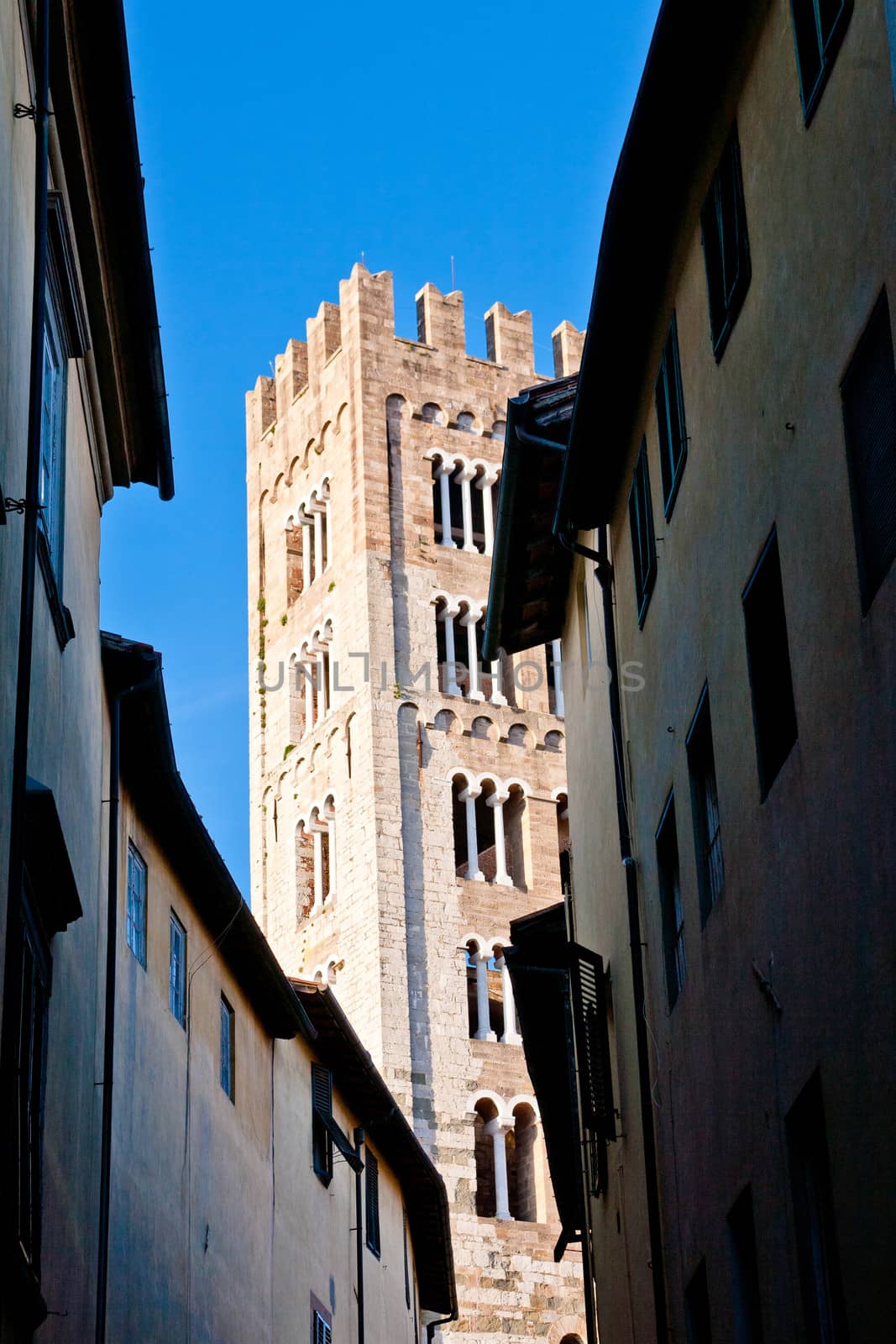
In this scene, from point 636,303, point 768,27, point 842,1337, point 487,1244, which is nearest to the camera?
point 842,1337

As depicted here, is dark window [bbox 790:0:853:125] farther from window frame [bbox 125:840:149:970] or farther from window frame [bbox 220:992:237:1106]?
window frame [bbox 220:992:237:1106]

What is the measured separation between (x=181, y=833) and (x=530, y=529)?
440 cm

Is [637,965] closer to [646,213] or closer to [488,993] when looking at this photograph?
[646,213]

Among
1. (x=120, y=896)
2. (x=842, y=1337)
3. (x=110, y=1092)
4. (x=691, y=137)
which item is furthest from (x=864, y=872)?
(x=120, y=896)

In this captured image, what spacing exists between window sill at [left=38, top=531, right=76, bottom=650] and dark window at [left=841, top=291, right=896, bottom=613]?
4128 mm

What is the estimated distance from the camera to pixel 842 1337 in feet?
33.1

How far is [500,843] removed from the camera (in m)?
57.2

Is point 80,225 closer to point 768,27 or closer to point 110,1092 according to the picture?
point 768,27

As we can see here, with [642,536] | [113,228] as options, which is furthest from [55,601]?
[642,536]

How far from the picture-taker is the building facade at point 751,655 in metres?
9.33

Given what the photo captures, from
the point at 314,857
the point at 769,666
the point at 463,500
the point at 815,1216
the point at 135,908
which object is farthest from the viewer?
the point at 463,500

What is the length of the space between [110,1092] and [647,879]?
14.3ft

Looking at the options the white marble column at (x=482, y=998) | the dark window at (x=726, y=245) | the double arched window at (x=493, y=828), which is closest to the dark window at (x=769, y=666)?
the dark window at (x=726, y=245)

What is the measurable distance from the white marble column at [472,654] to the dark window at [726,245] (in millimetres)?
45980
